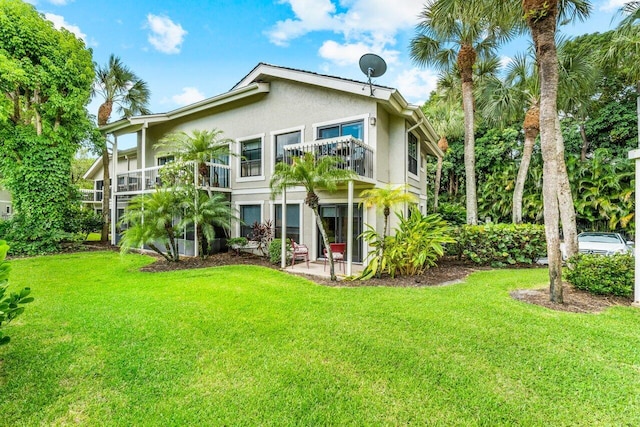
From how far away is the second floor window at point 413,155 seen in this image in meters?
12.5

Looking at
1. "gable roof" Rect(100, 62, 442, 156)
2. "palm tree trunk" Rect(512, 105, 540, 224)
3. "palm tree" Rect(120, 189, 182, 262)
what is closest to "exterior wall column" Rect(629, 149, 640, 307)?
"gable roof" Rect(100, 62, 442, 156)

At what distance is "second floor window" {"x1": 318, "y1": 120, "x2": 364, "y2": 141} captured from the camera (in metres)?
10.6

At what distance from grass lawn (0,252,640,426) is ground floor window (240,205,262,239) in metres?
6.52

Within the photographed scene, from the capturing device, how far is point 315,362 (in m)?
3.79

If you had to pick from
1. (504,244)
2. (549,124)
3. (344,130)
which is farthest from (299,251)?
(549,124)

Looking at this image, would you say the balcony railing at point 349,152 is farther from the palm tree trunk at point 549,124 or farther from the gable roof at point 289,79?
the palm tree trunk at point 549,124

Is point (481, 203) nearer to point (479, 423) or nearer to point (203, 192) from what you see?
point (203, 192)

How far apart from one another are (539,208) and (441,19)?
1274 cm

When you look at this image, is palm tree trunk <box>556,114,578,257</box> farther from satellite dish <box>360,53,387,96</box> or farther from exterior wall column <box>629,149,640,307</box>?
satellite dish <box>360,53,387,96</box>

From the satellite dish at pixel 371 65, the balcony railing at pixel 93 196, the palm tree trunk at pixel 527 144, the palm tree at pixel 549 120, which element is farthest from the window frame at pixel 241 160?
the balcony railing at pixel 93 196

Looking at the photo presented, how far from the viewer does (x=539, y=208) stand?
17.8 metres

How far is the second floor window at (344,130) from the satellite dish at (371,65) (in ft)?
4.37

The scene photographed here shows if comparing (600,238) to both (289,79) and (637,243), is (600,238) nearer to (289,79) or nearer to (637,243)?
(637,243)

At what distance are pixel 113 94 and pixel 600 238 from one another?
26.2m
